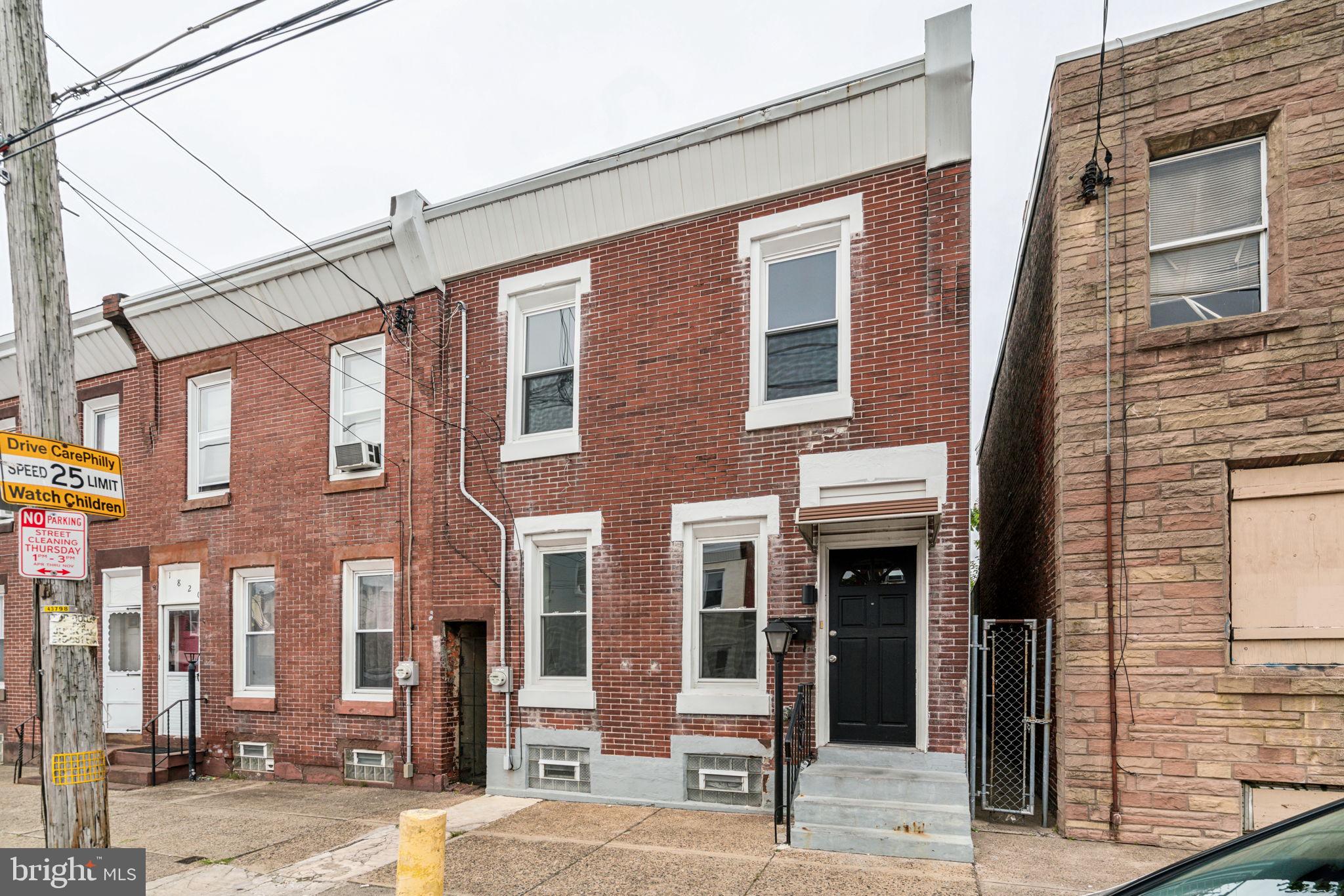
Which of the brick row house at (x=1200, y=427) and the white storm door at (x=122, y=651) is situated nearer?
the brick row house at (x=1200, y=427)

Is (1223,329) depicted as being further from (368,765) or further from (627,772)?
(368,765)

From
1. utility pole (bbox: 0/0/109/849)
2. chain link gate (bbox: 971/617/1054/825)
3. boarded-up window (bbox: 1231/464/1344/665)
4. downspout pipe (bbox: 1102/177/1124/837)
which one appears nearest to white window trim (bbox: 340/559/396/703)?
utility pole (bbox: 0/0/109/849)

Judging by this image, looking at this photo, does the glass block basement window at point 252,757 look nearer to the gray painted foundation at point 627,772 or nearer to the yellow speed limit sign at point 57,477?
the gray painted foundation at point 627,772

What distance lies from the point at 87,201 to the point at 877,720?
1027cm

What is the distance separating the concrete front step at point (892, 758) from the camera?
7926mm

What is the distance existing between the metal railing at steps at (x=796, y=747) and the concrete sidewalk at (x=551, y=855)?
0.29m

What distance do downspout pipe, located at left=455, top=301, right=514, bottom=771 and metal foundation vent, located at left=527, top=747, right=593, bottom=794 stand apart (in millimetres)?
273

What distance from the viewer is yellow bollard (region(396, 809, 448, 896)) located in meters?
5.26

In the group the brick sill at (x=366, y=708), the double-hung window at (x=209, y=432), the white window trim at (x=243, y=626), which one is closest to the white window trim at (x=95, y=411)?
the double-hung window at (x=209, y=432)

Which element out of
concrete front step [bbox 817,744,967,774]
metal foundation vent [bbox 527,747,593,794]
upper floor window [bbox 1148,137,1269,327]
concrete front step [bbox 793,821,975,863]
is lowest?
metal foundation vent [bbox 527,747,593,794]

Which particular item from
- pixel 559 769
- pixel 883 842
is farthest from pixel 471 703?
pixel 883 842

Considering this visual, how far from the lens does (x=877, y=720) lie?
8555mm

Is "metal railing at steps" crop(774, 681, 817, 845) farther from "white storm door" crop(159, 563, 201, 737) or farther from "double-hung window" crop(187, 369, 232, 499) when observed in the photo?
"double-hung window" crop(187, 369, 232, 499)

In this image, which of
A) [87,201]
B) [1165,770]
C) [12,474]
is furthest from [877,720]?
[87,201]
